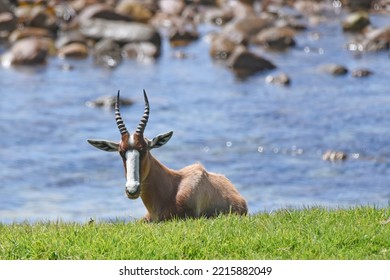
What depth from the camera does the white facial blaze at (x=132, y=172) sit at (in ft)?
40.6

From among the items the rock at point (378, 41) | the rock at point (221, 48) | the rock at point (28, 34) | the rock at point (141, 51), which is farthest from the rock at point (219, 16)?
the rock at point (378, 41)

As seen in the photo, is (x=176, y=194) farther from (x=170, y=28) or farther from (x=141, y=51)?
(x=170, y=28)

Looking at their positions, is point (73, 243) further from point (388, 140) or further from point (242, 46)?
point (242, 46)

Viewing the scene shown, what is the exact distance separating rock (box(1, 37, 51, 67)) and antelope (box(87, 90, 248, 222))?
23469 mm

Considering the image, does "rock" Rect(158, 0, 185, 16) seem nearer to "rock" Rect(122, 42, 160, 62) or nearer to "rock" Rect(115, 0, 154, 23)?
"rock" Rect(115, 0, 154, 23)

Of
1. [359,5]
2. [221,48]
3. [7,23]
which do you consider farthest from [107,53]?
[359,5]

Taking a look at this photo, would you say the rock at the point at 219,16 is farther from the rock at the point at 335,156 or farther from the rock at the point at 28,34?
the rock at the point at 335,156

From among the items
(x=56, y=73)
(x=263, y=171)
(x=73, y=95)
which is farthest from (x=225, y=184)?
(x=56, y=73)

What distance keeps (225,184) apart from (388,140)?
13514 millimetres

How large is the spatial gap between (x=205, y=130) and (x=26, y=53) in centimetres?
1049

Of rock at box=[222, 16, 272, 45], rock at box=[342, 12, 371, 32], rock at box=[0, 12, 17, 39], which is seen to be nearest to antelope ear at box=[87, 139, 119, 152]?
rock at box=[222, 16, 272, 45]

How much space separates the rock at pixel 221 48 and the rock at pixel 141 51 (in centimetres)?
198

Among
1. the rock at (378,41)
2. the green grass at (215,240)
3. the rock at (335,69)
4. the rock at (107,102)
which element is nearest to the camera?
the green grass at (215,240)

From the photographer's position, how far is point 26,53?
1447 inches
